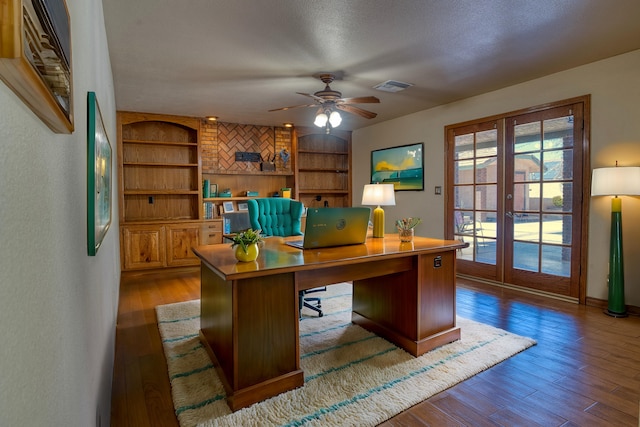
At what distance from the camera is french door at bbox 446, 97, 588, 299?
12.3ft

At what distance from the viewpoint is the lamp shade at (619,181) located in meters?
3.11

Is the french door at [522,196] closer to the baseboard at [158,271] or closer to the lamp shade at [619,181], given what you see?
the lamp shade at [619,181]

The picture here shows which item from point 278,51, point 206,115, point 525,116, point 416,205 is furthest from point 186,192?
point 525,116

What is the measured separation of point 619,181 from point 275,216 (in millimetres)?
3227

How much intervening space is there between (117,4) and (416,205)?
446cm

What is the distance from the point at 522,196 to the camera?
→ 4.16 meters

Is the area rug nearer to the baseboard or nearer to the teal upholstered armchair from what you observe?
the teal upholstered armchair

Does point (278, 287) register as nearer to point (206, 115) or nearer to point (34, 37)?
point (34, 37)

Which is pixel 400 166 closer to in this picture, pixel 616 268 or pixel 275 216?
pixel 275 216

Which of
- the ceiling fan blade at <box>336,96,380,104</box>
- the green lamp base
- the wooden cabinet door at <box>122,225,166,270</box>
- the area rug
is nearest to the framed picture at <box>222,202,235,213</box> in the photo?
the wooden cabinet door at <box>122,225,166,270</box>

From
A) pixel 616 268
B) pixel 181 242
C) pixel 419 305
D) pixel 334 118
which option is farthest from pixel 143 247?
pixel 616 268

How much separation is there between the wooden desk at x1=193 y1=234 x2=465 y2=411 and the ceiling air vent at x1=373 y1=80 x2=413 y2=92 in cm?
199

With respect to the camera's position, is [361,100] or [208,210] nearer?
[361,100]

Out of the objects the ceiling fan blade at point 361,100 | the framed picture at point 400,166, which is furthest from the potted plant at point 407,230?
the framed picture at point 400,166
